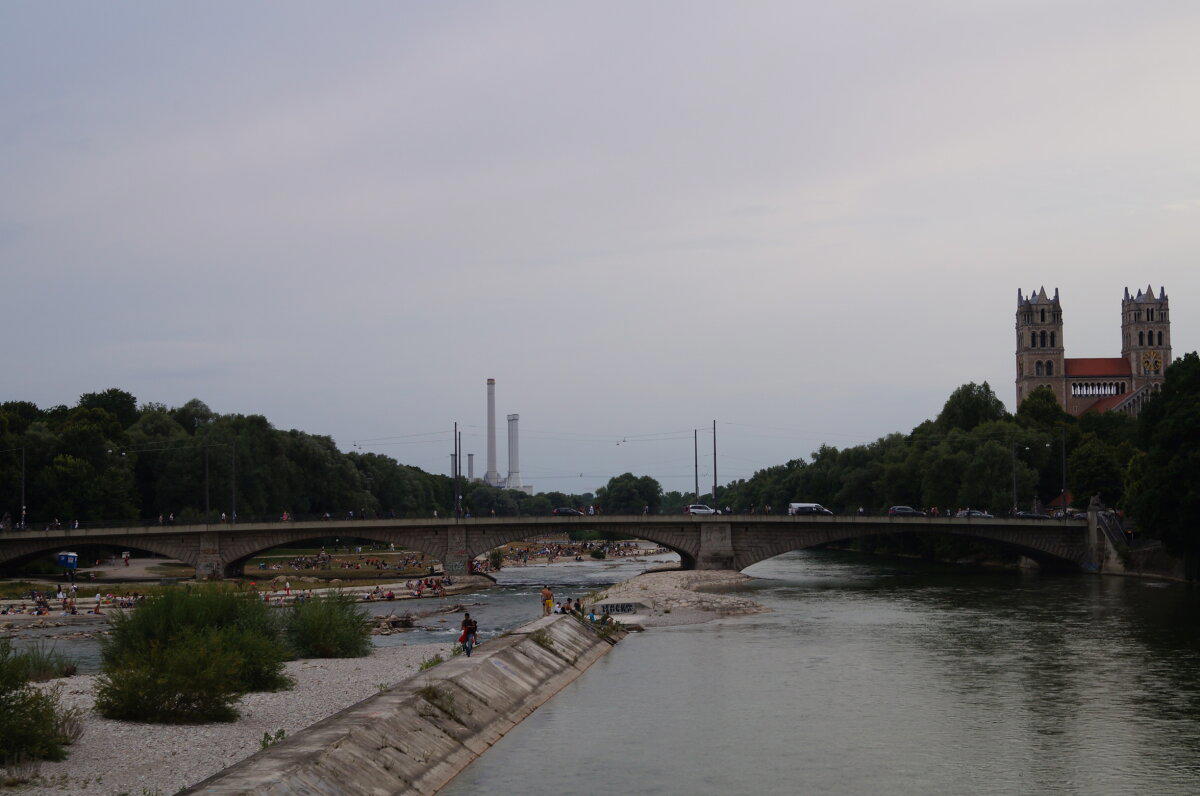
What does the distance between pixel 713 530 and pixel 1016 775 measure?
7997cm

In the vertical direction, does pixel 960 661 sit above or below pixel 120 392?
below

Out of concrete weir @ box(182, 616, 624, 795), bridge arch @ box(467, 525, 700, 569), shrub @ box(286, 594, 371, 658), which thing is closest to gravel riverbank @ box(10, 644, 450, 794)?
concrete weir @ box(182, 616, 624, 795)

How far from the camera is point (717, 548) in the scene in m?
113

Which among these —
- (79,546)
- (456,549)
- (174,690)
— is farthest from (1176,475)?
(79,546)

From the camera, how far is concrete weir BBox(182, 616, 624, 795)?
2767 centimetres

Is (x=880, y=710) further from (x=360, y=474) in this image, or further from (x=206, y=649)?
(x=360, y=474)

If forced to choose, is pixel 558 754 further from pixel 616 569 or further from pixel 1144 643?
pixel 616 569

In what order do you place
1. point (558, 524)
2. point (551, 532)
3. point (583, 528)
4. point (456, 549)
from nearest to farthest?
point (583, 528) < point (558, 524) < point (456, 549) < point (551, 532)

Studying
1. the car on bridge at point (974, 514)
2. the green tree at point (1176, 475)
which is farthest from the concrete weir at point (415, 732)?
the car on bridge at point (974, 514)

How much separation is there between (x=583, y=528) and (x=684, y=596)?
811 inches

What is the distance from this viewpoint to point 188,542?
10694 cm

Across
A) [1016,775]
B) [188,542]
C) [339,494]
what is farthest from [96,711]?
[339,494]

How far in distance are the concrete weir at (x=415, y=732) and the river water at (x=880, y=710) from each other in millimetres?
900

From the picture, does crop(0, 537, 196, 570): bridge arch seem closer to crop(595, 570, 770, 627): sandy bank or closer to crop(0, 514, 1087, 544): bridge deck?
crop(0, 514, 1087, 544): bridge deck
